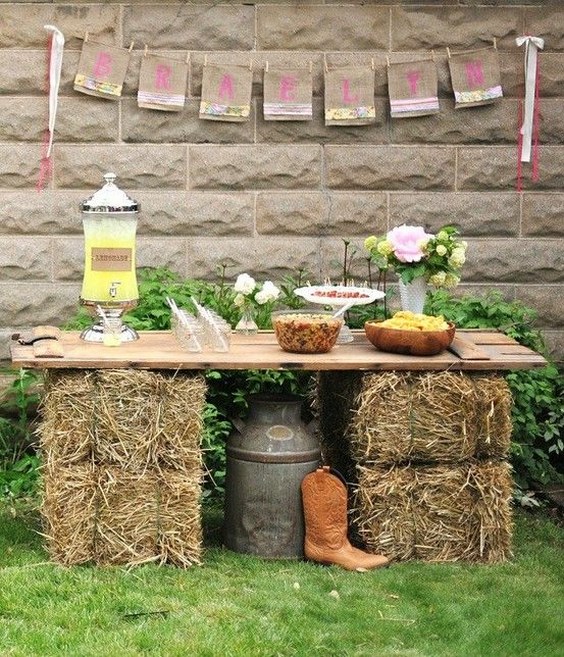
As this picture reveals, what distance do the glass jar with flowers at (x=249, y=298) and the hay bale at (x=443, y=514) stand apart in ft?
3.46

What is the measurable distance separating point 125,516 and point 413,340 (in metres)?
1.44

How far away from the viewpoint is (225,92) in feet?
25.6

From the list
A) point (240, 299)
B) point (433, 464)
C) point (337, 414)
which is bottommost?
point (433, 464)

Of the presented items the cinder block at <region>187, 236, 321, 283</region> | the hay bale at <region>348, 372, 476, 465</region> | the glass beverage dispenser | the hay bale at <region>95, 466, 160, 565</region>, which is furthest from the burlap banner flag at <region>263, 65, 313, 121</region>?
the hay bale at <region>95, 466, 160, 565</region>

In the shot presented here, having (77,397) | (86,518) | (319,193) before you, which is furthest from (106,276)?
(319,193)

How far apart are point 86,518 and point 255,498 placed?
74cm

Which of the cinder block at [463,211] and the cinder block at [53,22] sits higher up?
the cinder block at [53,22]

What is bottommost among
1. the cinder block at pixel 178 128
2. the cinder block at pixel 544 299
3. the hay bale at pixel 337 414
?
the hay bale at pixel 337 414

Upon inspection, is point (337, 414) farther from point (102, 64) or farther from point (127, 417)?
point (102, 64)

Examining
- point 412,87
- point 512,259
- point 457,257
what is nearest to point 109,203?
point 457,257


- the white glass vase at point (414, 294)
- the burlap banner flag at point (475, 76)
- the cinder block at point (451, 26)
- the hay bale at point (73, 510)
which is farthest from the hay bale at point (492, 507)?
the cinder block at point (451, 26)

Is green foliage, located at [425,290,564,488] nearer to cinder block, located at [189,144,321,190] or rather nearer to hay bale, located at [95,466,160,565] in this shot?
cinder block, located at [189,144,321,190]

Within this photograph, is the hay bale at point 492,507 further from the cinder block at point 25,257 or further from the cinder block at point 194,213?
the cinder block at point 25,257

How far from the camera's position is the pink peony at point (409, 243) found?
20.8 ft
